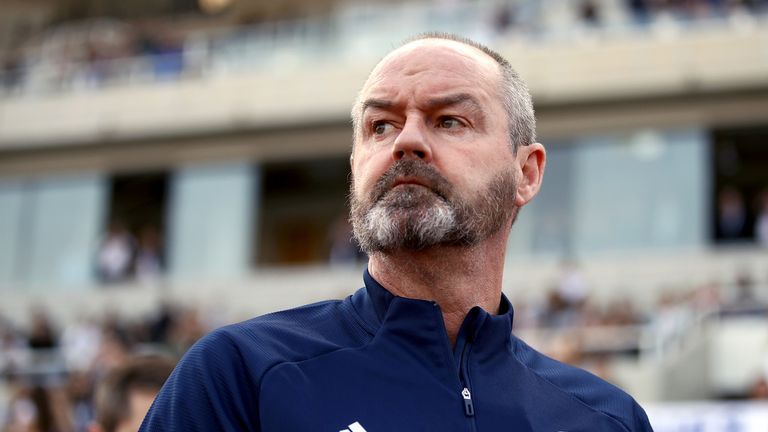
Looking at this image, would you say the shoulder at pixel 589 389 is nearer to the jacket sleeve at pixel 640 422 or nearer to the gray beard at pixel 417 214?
the jacket sleeve at pixel 640 422

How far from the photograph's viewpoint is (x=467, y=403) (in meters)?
2.86

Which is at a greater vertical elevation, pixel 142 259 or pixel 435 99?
pixel 435 99

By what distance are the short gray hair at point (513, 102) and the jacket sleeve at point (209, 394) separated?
2.54 feet

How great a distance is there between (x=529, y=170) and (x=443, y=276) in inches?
20.2

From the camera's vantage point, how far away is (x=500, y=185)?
10.4 ft

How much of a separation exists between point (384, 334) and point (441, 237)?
239mm

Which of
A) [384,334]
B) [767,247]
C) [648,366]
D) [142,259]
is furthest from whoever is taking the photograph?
[142,259]

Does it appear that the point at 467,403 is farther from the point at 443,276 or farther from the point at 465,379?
the point at 443,276

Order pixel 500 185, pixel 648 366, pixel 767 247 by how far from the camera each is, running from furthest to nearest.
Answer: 1. pixel 767 247
2. pixel 648 366
3. pixel 500 185

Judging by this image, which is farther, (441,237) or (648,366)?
(648,366)

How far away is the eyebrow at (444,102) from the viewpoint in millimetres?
3105

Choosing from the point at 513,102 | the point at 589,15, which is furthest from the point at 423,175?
the point at 589,15

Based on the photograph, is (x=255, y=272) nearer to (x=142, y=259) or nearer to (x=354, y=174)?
(x=142, y=259)

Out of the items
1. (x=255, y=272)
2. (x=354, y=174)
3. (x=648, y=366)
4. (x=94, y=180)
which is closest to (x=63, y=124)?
(x=94, y=180)
